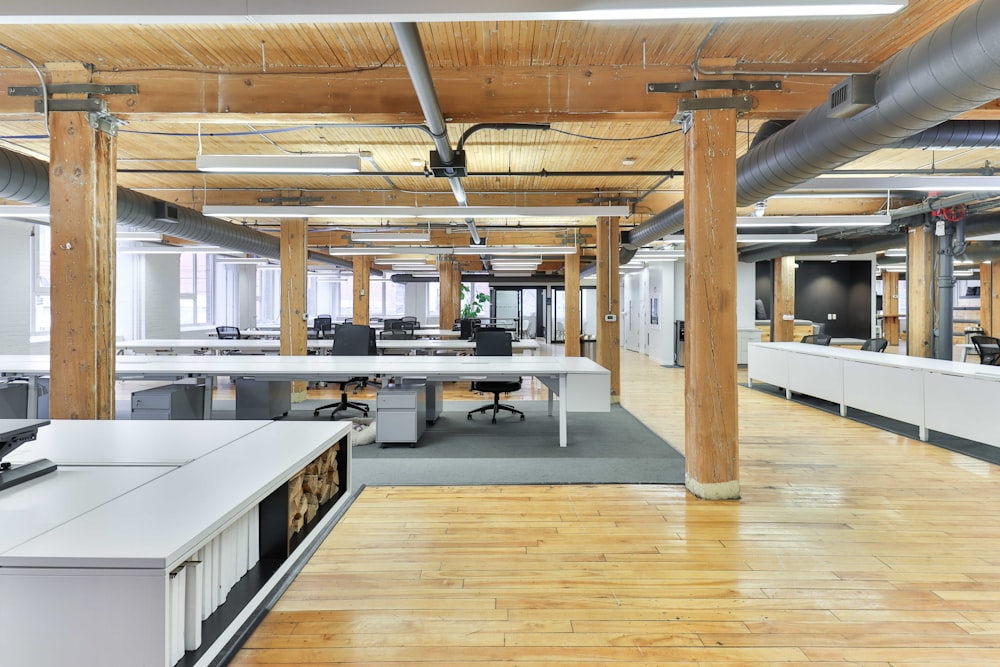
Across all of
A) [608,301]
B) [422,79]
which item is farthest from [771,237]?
[422,79]

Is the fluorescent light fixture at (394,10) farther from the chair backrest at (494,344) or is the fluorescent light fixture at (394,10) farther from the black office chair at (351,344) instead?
the chair backrest at (494,344)

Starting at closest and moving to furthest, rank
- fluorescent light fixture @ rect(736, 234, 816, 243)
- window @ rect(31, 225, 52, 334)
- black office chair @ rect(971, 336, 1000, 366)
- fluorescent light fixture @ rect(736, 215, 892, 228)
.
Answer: fluorescent light fixture @ rect(736, 215, 892, 228)
fluorescent light fixture @ rect(736, 234, 816, 243)
black office chair @ rect(971, 336, 1000, 366)
window @ rect(31, 225, 52, 334)

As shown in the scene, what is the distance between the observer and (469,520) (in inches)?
134

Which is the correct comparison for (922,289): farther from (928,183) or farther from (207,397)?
(207,397)

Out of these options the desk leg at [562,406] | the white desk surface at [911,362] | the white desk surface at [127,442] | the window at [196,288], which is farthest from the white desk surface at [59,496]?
the window at [196,288]

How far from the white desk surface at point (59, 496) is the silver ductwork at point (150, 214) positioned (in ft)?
14.9

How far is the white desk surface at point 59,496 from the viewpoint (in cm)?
132

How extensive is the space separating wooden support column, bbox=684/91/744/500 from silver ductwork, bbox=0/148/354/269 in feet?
19.2

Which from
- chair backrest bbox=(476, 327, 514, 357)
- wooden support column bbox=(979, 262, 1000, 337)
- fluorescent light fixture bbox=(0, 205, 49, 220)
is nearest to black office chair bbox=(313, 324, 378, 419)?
chair backrest bbox=(476, 327, 514, 357)

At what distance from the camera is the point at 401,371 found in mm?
5242

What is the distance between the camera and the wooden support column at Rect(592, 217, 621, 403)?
792 cm

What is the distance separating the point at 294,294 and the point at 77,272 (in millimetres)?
4187

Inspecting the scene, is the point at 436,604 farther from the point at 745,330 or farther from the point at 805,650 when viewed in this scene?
the point at 745,330

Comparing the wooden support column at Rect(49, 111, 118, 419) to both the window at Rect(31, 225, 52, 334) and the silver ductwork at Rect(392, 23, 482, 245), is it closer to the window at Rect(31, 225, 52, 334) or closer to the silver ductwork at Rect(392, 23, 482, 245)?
the silver ductwork at Rect(392, 23, 482, 245)
